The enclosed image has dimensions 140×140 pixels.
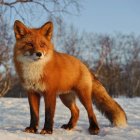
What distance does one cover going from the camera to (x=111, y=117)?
8.77 meters

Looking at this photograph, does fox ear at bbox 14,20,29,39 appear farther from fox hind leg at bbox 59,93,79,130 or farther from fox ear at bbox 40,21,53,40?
fox hind leg at bbox 59,93,79,130

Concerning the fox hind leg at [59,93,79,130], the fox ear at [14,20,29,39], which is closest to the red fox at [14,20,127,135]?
the fox ear at [14,20,29,39]

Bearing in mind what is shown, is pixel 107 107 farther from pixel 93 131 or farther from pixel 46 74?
pixel 46 74

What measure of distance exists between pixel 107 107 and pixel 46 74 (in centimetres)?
226

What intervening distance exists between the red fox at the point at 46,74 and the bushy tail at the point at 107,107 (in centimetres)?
3

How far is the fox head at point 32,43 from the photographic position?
→ 7.21 m

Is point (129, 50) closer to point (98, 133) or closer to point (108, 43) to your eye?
point (108, 43)

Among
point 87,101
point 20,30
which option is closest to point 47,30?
point 20,30

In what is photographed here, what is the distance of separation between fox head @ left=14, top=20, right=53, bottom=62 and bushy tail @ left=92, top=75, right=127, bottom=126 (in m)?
2.11

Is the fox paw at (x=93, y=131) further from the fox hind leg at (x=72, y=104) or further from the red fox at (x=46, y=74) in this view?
the fox hind leg at (x=72, y=104)

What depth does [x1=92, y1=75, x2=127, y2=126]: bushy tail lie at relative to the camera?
8661mm

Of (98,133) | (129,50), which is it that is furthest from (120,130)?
→ (129,50)

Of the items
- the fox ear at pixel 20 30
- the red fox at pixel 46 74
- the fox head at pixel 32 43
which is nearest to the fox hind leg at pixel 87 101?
the red fox at pixel 46 74

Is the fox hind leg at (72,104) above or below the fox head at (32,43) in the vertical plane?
below
